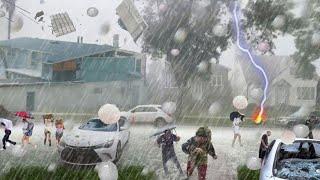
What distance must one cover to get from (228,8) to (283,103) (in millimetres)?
1510

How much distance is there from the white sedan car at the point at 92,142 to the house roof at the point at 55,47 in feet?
3.10

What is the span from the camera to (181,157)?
267 inches

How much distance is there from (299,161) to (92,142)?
2.93 m

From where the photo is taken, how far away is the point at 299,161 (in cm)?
482

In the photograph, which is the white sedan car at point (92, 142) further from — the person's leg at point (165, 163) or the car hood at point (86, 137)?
the person's leg at point (165, 163)

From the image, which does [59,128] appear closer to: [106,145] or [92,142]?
[92,142]

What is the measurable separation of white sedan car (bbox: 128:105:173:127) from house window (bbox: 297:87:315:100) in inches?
71.6

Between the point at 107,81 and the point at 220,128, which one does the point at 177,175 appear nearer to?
the point at 220,128

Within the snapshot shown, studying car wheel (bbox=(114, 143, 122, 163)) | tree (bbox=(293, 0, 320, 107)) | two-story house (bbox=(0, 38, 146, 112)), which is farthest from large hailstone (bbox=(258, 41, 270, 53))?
car wheel (bbox=(114, 143, 122, 163))

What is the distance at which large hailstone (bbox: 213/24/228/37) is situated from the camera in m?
6.73

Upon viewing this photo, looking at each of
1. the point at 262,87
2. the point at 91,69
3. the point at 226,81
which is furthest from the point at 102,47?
the point at 262,87

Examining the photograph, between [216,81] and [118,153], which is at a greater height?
[216,81]

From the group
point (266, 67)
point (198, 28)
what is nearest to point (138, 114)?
point (198, 28)

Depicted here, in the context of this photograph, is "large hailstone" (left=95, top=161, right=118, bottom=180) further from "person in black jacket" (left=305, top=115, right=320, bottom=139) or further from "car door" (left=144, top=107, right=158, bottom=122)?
"person in black jacket" (left=305, top=115, right=320, bottom=139)
